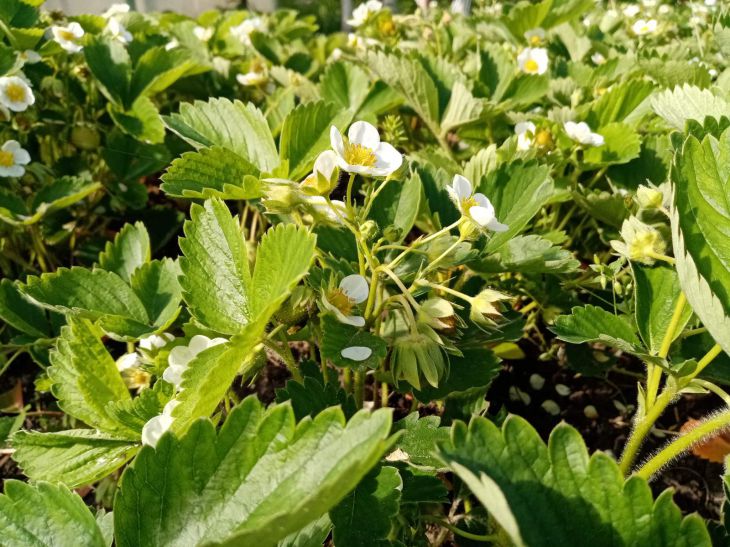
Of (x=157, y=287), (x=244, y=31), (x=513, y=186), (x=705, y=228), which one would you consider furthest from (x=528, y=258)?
(x=244, y=31)

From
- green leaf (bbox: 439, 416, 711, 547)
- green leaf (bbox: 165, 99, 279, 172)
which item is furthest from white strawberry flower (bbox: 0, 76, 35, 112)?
green leaf (bbox: 439, 416, 711, 547)

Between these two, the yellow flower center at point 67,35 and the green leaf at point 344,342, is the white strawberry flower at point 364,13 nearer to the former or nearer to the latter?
the yellow flower center at point 67,35

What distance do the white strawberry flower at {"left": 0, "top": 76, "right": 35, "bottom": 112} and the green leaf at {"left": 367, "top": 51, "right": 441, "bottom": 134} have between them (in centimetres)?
76

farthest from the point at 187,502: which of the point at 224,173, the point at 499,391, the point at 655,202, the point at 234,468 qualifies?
→ the point at 499,391

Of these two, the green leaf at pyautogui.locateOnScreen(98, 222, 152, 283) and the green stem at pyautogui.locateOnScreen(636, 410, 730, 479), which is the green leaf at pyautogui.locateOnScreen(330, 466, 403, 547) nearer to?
the green stem at pyautogui.locateOnScreen(636, 410, 730, 479)

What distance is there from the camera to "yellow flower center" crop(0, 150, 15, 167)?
145cm

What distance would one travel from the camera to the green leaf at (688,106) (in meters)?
1.01

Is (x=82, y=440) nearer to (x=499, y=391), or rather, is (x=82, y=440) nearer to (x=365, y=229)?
(x=365, y=229)

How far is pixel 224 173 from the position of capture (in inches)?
38.2

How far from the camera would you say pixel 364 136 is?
0.91m

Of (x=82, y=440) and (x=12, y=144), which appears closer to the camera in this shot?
(x=82, y=440)

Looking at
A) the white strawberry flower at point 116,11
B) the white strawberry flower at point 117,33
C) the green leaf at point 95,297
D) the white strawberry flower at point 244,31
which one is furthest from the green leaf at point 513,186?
the white strawberry flower at point 116,11

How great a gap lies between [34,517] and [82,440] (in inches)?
8.2

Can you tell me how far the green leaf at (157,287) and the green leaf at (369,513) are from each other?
451mm
